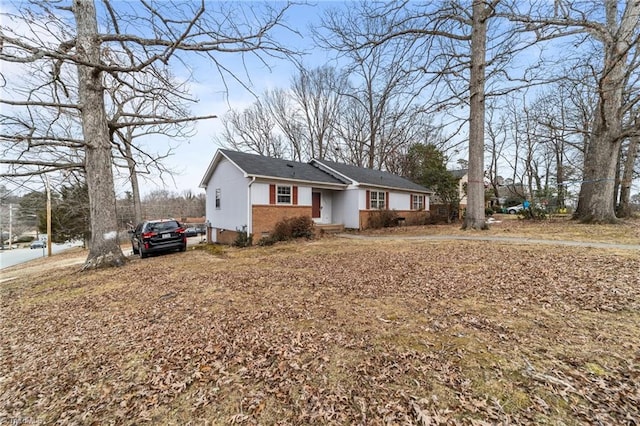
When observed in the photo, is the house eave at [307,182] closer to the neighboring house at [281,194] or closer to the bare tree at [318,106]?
the neighboring house at [281,194]

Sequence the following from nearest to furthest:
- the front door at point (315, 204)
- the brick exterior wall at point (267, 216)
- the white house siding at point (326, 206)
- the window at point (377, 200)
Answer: the brick exterior wall at point (267, 216) < the front door at point (315, 204) < the white house siding at point (326, 206) < the window at point (377, 200)

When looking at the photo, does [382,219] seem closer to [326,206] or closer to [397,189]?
[397,189]

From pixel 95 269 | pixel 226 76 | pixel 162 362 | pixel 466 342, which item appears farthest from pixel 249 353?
pixel 95 269

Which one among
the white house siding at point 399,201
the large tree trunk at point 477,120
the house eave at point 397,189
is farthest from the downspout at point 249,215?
the white house siding at point 399,201

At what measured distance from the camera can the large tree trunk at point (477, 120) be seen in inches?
429

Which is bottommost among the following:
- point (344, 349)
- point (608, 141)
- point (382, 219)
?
point (344, 349)

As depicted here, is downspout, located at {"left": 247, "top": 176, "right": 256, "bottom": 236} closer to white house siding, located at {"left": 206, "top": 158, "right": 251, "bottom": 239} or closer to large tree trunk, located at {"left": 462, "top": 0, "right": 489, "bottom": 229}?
white house siding, located at {"left": 206, "top": 158, "right": 251, "bottom": 239}

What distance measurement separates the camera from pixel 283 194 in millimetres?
13898

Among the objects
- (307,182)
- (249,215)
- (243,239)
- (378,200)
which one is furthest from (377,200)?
(243,239)

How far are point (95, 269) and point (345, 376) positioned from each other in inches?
360

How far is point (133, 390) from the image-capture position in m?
2.68

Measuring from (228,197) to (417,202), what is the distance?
15.4m

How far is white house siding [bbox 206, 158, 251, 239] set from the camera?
1305cm

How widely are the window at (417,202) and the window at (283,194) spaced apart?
39.0ft
